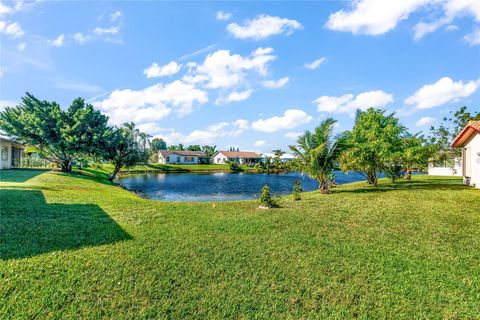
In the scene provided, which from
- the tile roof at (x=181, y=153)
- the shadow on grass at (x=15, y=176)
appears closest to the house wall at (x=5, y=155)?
the shadow on grass at (x=15, y=176)

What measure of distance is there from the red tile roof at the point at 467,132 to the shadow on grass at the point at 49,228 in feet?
53.5

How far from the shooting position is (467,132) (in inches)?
562

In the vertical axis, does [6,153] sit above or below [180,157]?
below

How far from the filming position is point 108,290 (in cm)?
390

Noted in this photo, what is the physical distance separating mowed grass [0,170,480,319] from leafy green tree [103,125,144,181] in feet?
63.2

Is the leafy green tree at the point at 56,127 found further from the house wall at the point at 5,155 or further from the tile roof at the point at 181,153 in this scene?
the tile roof at the point at 181,153

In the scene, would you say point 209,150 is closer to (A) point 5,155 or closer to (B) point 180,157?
(B) point 180,157

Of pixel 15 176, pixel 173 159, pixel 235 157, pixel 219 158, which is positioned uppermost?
pixel 235 157

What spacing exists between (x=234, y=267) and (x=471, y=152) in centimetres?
1614

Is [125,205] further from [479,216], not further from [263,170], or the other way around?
[263,170]

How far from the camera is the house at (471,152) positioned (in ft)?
43.9

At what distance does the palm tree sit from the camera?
15.4m

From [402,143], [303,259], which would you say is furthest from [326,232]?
[402,143]

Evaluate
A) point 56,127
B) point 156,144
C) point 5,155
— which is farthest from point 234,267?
point 156,144
